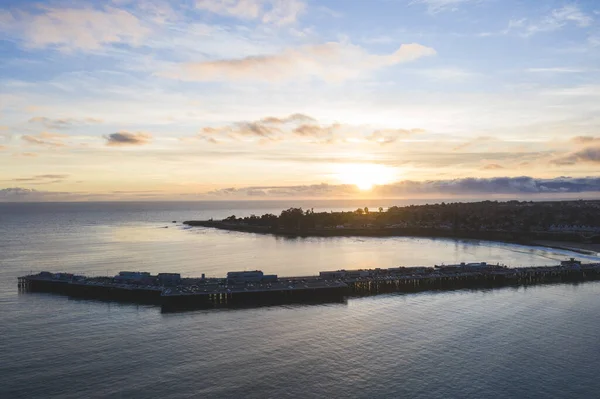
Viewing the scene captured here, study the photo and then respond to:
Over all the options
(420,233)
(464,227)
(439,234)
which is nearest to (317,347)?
(439,234)

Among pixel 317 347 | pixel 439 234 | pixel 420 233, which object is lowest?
pixel 317 347

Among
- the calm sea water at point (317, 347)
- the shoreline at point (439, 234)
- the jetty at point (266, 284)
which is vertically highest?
the shoreline at point (439, 234)

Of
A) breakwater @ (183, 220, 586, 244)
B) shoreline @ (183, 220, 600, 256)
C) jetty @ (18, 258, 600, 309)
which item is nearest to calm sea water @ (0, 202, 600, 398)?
jetty @ (18, 258, 600, 309)

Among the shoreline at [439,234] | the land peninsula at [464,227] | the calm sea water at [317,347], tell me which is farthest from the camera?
the land peninsula at [464,227]

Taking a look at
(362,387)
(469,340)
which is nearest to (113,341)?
(362,387)

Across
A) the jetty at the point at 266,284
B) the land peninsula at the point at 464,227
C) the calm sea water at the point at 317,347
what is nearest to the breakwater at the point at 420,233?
the land peninsula at the point at 464,227

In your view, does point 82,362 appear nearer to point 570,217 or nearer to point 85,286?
point 85,286

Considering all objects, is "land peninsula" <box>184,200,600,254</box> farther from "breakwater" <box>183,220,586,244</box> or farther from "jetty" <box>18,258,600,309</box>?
"jetty" <box>18,258,600,309</box>

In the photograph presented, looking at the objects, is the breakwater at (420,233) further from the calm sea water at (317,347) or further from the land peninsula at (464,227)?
the calm sea water at (317,347)

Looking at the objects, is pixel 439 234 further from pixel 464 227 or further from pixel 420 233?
pixel 464 227
